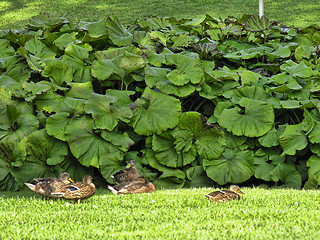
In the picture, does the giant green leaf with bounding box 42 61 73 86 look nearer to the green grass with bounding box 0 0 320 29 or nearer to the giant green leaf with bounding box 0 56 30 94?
the giant green leaf with bounding box 0 56 30 94

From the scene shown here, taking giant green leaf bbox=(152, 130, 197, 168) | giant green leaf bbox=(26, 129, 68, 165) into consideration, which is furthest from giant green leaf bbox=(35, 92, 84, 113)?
giant green leaf bbox=(152, 130, 197, 168)

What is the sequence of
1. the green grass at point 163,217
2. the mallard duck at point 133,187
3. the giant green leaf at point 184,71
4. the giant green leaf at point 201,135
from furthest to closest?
the giant green leaf at point 184,71 → the giant green leaf at point 201,135 → the mallard duck at point 133,187 → the green grass at point 163,217

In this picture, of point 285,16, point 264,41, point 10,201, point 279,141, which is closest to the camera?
point 10,201

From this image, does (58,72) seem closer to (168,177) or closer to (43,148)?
(43,148)

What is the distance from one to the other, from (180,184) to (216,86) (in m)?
1.43

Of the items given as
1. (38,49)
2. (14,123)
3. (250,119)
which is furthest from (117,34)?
(250,119)

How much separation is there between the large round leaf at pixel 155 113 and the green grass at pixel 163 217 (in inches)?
40.3

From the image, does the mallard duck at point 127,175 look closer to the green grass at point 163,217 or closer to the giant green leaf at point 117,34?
the green grass at point 163,217

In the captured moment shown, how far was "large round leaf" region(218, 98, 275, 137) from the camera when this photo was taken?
17.2ft

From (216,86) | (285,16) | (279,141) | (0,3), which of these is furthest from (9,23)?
(279,141)

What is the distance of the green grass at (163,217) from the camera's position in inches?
121

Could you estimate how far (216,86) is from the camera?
18.9 ft

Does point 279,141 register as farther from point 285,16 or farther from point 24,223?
Answer: point 285,16

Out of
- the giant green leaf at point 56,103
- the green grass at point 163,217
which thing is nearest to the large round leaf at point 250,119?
the green grass at point 163,217
